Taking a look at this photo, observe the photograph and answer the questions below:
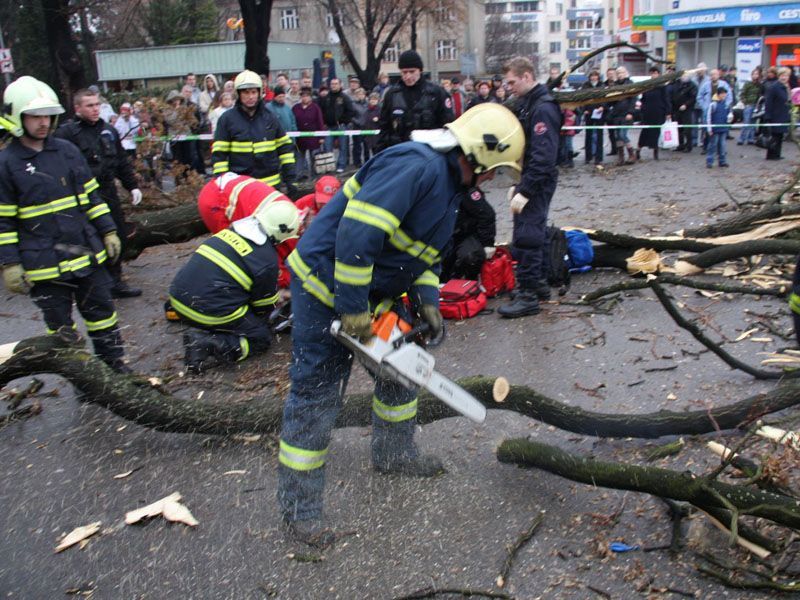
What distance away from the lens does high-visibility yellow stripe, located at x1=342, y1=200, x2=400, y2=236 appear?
9.50 ft

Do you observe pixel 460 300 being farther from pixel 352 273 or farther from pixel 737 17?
pixel 737 17

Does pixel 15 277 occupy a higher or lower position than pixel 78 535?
higher

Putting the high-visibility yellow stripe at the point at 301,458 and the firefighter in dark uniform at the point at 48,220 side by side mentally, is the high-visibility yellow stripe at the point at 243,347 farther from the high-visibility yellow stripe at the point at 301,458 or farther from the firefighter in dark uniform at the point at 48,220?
the high-visibility yellow stripe at the point at 301,458

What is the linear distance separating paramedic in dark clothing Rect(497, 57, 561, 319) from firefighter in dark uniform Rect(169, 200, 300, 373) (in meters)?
1.81

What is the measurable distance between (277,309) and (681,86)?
12349mm

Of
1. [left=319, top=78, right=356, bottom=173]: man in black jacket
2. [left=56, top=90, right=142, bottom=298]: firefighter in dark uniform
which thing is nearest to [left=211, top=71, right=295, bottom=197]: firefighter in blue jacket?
[left=56, top=90, right=142, bottom=298]: firefighter in dark uniform

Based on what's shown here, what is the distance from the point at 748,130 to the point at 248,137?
46.1ft

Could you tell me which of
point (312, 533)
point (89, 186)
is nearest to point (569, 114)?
point (89, 186)

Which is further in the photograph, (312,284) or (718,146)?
(718,146)

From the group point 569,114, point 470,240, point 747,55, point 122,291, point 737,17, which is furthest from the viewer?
point 737,17

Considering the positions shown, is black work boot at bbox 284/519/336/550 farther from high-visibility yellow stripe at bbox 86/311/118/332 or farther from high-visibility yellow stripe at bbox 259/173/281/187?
high-visibility yellow stripe at bbox 259/173/281/187

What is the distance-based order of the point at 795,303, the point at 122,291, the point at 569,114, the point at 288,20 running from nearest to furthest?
the point at 795,303 < the point at 122,291 < the point at 569,114 < the point at 288,20

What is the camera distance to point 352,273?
2.92 m

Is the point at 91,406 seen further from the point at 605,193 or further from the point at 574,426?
the point at 605,193
